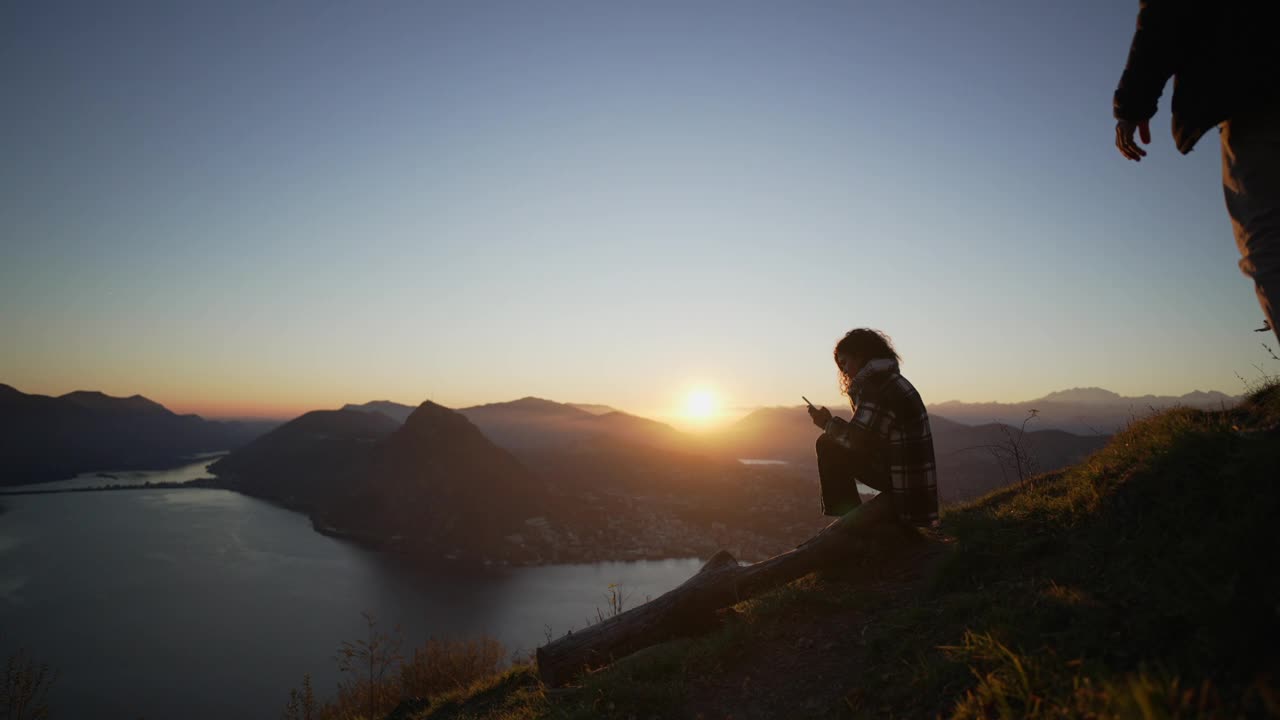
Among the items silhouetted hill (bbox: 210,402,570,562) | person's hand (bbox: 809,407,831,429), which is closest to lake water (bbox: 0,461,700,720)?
silhouetted hill (bbox: 210,402,570,562)

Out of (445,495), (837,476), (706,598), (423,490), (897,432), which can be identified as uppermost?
(897,432)

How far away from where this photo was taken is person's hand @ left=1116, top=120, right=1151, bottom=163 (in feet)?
10.7

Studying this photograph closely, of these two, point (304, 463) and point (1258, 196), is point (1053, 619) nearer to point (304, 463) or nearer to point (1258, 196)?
point (1258, 196)

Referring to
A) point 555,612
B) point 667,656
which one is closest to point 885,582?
point 667,656

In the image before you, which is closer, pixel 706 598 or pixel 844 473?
pixel 844 473

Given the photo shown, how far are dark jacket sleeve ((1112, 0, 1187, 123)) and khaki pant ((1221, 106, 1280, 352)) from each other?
1.42ft

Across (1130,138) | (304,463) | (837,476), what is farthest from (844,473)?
(304,463)

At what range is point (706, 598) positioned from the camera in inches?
235

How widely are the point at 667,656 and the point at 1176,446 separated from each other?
14.6ft

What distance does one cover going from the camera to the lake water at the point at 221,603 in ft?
155

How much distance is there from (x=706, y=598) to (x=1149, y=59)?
5.76m

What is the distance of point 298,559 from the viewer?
280 feet

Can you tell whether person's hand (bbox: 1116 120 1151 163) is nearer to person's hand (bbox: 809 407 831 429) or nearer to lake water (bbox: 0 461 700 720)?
person's hand (bbox: 809 407 831 429)

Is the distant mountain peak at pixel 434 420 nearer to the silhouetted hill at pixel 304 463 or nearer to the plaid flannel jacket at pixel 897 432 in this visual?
the silhouetted hill at pixel 304 463
